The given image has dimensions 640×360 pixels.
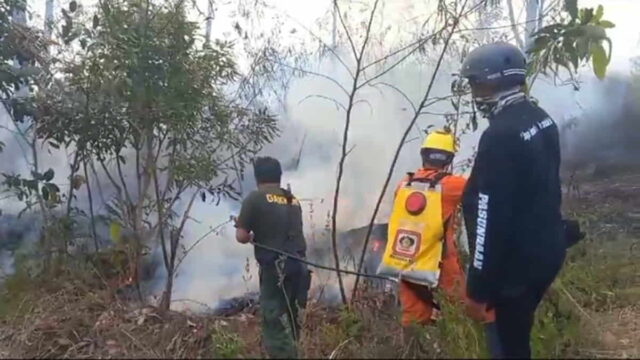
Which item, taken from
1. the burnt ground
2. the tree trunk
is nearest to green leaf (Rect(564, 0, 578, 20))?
the burnt ground

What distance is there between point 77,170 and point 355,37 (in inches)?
113

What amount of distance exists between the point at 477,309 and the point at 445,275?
1272 mm

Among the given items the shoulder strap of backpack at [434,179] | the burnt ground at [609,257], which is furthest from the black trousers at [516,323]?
the shoulder strap of backpack at [434,179]

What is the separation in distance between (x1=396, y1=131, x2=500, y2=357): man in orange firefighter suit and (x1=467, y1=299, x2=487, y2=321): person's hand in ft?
3.15

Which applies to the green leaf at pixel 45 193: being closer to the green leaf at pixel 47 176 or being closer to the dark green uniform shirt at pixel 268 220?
the green leaf at pixel 47 176

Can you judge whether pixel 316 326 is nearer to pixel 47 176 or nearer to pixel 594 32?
pixel 594 32

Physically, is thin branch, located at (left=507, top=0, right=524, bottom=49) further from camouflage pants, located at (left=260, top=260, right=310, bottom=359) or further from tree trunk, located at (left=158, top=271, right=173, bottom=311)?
tree trunk, located at (left=158, top=271, right=173, bottom=311)

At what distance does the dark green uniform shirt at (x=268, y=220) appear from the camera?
6.27 meters

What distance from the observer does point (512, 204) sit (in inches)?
146

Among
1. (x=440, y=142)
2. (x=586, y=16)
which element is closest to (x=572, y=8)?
(x=586, y=16)

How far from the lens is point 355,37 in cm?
841

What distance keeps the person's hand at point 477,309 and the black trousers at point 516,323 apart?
0.22 feet

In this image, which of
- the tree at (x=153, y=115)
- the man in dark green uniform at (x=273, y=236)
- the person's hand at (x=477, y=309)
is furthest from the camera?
the tree at (x=153, y=115)

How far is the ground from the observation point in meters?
4.30
